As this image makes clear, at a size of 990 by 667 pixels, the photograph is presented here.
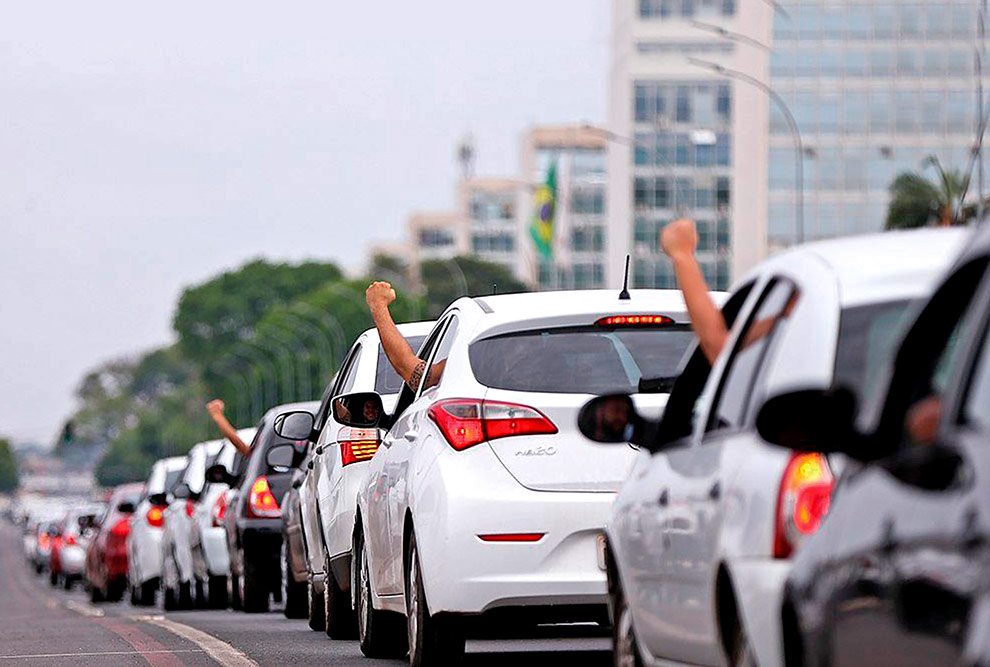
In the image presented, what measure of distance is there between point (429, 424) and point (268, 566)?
35.7 feet

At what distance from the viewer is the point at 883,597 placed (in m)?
4.73

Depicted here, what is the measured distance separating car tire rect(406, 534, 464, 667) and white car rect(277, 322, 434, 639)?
10.1ft

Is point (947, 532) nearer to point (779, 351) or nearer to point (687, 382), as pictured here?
point (779, 351)

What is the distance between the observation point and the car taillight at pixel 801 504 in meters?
5.68

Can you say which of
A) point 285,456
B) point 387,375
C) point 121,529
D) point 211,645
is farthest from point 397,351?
point 121,529

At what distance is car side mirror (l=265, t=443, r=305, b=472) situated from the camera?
18.6 meters

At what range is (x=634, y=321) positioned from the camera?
33.8 ft

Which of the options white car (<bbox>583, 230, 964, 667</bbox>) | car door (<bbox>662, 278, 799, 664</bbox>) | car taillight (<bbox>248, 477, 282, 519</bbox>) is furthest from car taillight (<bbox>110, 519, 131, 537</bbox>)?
car door (<bbox>662, 278, 799, 664</bbox>)

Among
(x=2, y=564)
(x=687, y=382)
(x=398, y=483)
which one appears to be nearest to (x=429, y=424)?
(x=398, y=483)

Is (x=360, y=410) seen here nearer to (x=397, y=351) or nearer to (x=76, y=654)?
(x=397, y=351)

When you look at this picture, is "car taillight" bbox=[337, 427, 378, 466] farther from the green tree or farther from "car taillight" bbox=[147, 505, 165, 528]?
the green tree

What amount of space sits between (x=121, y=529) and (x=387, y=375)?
18924 mm

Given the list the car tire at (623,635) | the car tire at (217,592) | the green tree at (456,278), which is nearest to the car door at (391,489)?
the car tire at (623,635)

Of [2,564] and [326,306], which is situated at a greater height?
[326,306]
